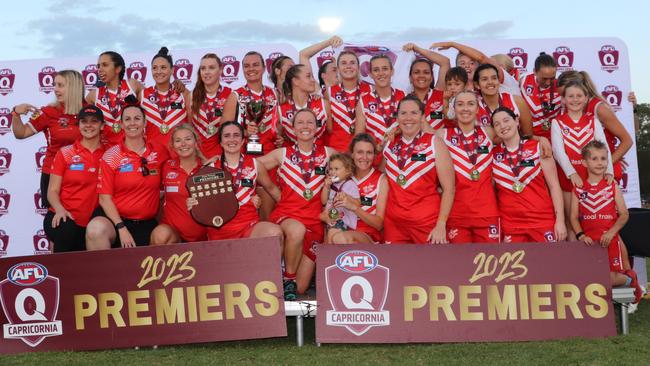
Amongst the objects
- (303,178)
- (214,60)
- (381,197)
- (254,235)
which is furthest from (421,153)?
(214,60)

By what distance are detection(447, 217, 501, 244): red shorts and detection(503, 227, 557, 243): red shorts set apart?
100 millimetres

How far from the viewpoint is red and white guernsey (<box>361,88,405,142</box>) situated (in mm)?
5547

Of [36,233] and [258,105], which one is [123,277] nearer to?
[258,105]

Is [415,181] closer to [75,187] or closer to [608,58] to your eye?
[75,187]

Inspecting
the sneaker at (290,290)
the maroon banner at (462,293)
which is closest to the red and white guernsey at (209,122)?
the sneaker at (290,290)

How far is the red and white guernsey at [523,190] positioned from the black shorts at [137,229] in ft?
9.20

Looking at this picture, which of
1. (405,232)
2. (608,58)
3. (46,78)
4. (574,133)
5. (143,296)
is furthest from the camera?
(46,78)

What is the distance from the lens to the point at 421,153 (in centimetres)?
486

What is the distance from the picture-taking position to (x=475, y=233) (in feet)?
16.1

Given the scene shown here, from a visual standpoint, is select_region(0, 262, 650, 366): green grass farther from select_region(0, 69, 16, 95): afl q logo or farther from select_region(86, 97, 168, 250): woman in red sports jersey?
select_region(0, 69, 16, 95): afl q logo

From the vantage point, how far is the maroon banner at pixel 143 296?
443cm

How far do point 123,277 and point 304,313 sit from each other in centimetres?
133

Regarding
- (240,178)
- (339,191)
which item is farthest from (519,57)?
(240,178)

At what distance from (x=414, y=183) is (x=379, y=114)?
3.19 ft
